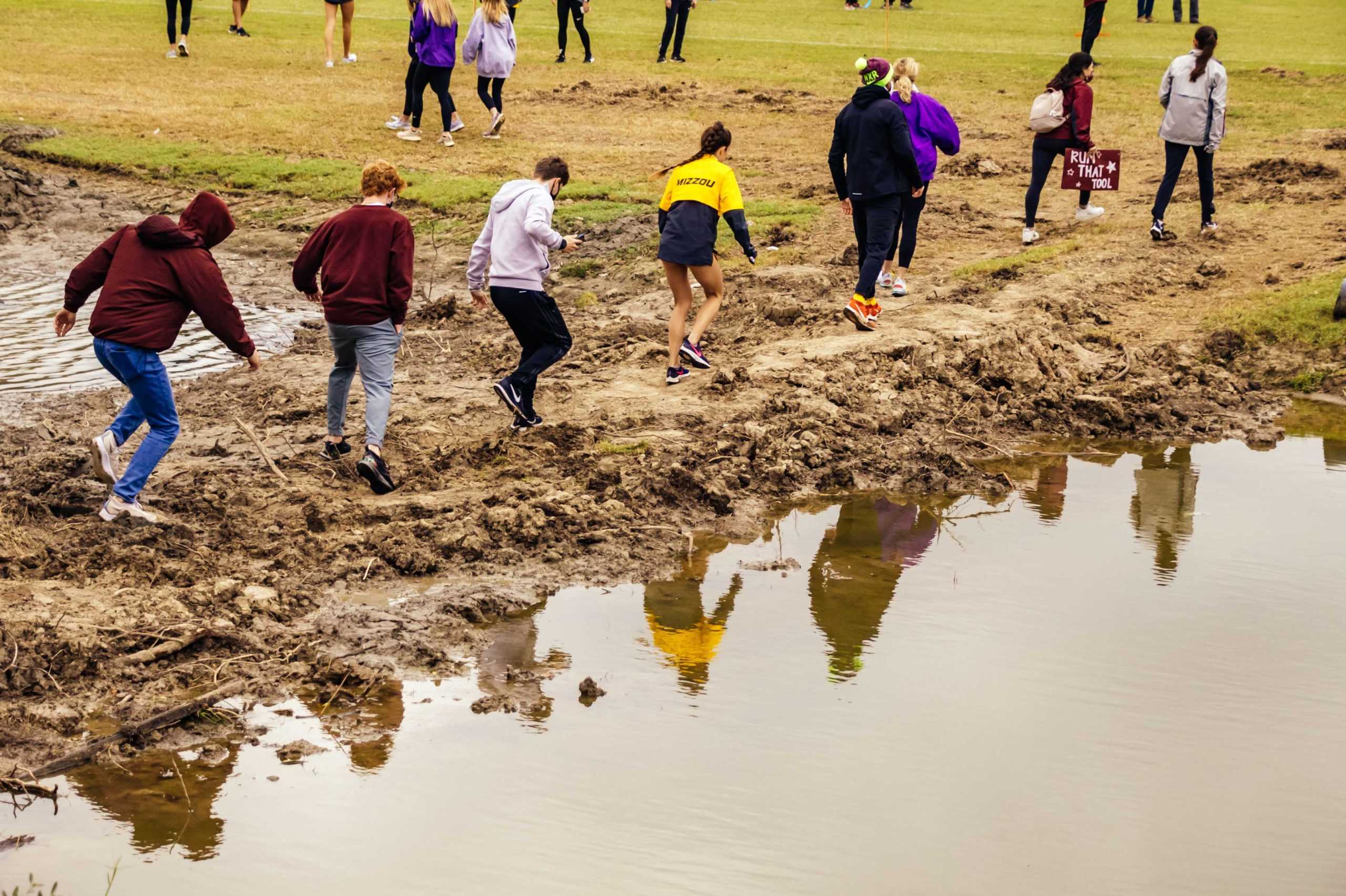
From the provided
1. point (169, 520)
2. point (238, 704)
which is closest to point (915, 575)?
point (238, 704)

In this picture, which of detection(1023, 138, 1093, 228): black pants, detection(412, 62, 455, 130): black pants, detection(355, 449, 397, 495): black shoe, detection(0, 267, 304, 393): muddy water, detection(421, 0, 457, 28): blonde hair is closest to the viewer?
detection(355, 449, 397, 495): black shoe

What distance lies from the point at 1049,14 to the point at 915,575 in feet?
91.7

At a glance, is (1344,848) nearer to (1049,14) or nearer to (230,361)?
(230,361)

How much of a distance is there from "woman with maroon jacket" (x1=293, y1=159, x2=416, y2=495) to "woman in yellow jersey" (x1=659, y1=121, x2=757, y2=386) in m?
2.23

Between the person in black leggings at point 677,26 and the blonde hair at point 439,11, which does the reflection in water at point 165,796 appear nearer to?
the blonde hair at point 439,11

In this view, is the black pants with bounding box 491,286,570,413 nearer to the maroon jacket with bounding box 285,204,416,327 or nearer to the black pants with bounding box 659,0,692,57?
the maroon jacket with bounding box 285,204,416,327

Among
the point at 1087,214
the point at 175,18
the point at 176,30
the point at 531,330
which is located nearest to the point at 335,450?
the point at 531,330

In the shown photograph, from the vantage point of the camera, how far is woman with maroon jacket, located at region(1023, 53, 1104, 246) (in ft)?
41.2

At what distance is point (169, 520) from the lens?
7305mm

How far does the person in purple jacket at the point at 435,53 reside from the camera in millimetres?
16781

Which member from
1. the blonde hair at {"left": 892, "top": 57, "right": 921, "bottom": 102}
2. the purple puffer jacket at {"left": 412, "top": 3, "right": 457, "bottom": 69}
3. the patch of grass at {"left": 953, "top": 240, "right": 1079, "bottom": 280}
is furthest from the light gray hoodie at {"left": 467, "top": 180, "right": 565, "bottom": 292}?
the purple puffer jacket at {"left": 412, "top": 3, "right": 457, "bottom": 69}

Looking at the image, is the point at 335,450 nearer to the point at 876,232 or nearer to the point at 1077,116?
the point at 876,232

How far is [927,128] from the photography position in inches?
440

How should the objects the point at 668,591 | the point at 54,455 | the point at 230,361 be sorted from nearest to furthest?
1. the point at 668,591
2. the point at 54,455
3. the point at 230,361
